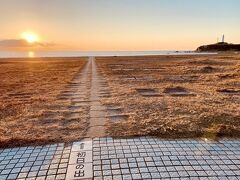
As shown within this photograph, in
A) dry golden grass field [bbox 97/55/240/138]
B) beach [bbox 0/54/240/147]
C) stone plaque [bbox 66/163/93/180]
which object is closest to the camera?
stone plaque [bbox 66/163/93/180]

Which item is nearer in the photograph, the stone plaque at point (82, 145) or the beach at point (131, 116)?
the stone plaque at point (82, 145)

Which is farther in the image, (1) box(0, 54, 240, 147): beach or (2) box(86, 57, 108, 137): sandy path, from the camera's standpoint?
(2) box(86, 57, 108, 137): sandy path

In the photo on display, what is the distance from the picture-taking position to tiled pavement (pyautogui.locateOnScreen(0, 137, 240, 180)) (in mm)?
4668

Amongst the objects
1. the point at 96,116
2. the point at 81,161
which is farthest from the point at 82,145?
the point at 96,116

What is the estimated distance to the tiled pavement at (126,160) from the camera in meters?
4.67

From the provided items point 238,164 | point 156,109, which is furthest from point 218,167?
point 156,109

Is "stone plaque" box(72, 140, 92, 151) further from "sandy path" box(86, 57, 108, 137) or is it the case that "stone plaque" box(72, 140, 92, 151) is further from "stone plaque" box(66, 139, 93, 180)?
"sandy path" box(86, 57, 108, 137)

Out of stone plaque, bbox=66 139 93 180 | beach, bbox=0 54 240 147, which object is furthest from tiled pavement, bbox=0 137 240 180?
beach, bbox=0 54 240 147

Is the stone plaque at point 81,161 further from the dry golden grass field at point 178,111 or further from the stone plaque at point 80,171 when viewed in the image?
the dry golden grass field at point 178,111

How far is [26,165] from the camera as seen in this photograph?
16.6 ft

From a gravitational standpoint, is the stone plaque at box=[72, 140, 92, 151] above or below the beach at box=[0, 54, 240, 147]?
above

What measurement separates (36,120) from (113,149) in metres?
3.28

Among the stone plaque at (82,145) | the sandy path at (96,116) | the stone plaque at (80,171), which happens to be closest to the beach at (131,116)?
the sandy path at (96,116)

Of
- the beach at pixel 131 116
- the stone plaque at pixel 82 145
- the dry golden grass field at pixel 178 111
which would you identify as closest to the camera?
the stone plaque at pixel 82 145
